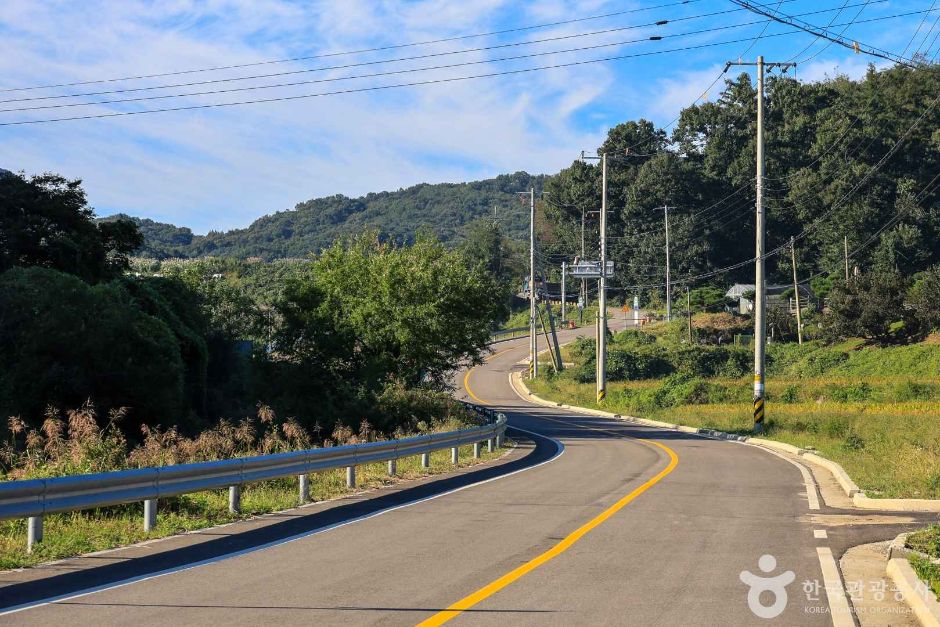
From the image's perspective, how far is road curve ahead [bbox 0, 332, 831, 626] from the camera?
7.91 m

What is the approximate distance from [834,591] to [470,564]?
3631 mm

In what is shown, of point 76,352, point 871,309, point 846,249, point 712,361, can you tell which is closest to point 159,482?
point 76,352

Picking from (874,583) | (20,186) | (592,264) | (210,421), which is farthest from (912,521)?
(592,264)

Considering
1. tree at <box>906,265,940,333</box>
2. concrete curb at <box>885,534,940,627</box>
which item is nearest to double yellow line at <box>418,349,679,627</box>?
concrete curb at <box>885,534,940,627</box>

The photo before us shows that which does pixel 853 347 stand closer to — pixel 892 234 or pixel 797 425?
pixel 892 234

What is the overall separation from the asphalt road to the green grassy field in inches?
168

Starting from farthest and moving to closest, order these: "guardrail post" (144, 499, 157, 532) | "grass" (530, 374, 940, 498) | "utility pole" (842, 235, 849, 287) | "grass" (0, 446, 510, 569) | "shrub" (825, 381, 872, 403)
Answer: "utility pole" (842, 235, 849, 287) < "shrub" (825, 381, 872, 403) < "grass" (530, 374, 940, 498) < "guardrail post" (144, 499, 157, 532) < "grass" (0, 446, 510, 569)

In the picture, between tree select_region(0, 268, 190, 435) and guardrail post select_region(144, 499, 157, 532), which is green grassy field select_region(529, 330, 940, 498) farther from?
tree select_region(0, 268, 190, 435)

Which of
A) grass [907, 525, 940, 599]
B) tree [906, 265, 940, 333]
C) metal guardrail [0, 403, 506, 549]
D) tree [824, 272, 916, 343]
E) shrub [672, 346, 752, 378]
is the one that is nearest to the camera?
grass [907, 525, 940, 599]

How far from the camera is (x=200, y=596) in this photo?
332 inches

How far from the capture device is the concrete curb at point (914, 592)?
295 inches

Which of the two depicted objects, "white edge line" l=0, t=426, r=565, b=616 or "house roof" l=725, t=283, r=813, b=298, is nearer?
"white edge line" l=0, t=426, r=565, b=616

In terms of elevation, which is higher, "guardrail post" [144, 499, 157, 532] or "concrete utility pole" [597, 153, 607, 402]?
"concrete utility pole" [597, 153, 607, 402]

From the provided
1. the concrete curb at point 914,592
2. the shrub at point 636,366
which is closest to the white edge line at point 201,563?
the concrete curb at point 914,592
